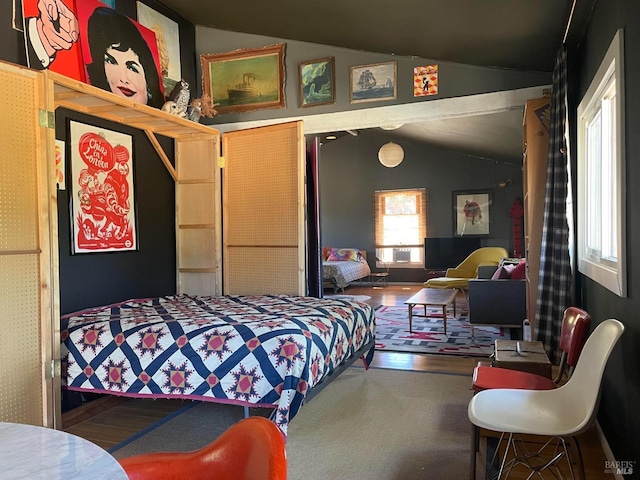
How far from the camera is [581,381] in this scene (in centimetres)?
202

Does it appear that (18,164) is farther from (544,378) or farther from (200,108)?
(544,378)

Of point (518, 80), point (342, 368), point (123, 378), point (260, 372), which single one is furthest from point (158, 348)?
point (518, 80)

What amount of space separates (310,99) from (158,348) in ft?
9.80

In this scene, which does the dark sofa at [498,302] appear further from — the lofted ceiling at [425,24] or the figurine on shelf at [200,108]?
the figurine on shelf at [200,108]

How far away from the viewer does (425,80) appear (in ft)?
14.6

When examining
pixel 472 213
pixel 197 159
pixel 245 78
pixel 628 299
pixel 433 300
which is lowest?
pixel 433 300

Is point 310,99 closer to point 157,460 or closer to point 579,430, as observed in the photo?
point 579,430

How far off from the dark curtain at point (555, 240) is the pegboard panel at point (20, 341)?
11.2 feet

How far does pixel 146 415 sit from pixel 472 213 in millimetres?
8615

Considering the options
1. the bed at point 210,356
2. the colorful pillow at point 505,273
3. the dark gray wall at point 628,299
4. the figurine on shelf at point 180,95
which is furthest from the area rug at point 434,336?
the figurine on shelf at point 180,95

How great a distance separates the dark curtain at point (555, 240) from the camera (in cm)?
353

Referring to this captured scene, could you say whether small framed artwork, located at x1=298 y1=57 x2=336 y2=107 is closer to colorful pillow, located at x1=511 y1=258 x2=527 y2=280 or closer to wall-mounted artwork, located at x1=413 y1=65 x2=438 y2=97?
wall-mounted artwork, located at x1=413 y1=65 x2=438 y2=97

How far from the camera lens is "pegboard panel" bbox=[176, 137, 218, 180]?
4836 millimetres

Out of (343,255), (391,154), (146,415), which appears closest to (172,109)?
(146,415)
